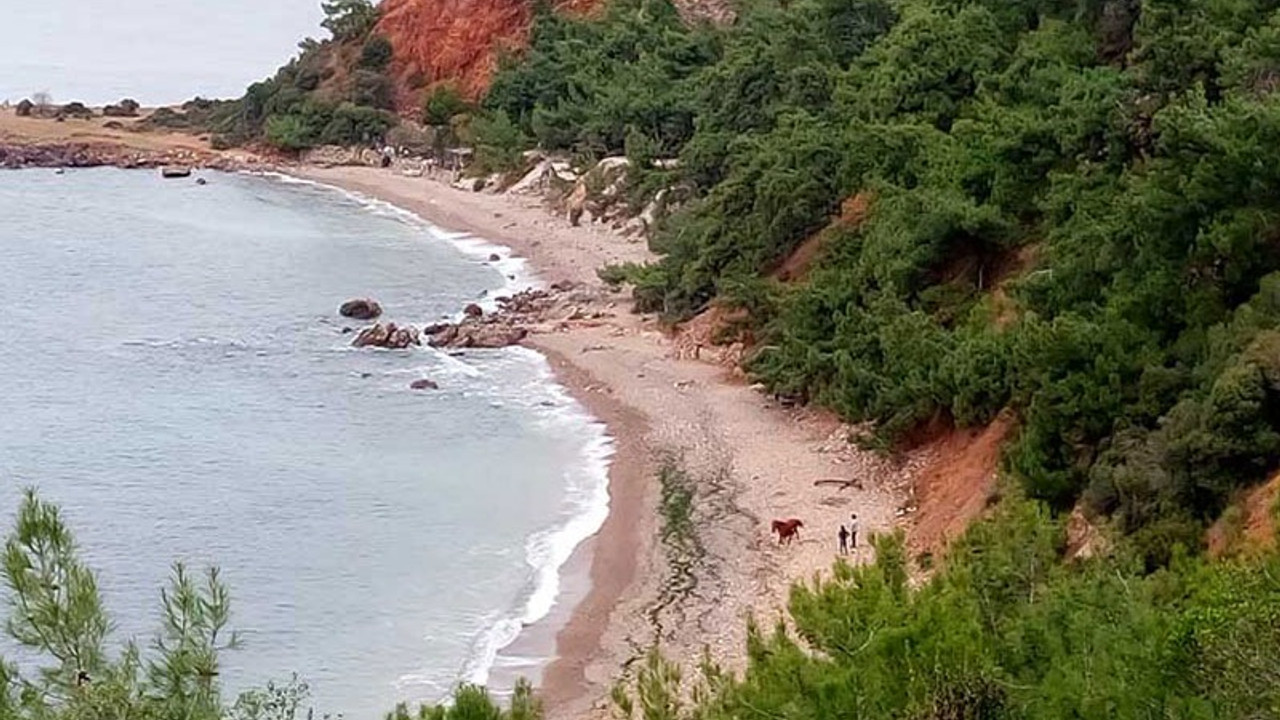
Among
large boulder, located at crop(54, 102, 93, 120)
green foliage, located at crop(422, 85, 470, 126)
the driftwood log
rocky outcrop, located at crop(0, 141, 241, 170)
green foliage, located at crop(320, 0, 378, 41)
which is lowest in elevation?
rocky outcrop, located at crop(0, 141, 241, 170)

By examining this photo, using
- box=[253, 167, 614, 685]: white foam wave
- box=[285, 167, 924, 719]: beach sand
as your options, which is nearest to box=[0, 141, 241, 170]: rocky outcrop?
box=[253, 167, 614, 685]: white foam wave

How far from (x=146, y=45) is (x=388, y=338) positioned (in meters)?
92.6

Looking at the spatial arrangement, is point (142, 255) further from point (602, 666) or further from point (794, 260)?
point (602, 666)

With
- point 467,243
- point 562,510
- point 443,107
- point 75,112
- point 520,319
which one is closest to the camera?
point 562,510

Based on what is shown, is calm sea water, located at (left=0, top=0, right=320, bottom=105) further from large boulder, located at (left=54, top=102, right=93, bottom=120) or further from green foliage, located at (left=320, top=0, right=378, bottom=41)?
green foliage, located at (left=320, top=0, right=378, bottom=41)

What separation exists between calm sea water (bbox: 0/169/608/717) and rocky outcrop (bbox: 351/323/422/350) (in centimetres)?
47

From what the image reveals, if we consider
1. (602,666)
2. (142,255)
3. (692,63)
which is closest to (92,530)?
(602,666)

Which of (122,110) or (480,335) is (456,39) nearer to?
(122,110)

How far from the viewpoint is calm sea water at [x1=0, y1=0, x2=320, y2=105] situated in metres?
113

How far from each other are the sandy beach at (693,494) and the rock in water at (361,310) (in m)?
6.10

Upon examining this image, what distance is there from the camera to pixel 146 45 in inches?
5177

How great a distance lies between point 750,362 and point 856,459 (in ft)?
17.6

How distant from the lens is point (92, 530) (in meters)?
31.7

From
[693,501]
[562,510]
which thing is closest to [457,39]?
[562,510]
